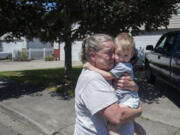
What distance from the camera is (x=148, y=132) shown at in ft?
12.1

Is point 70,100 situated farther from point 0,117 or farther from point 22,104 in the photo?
point 0,117

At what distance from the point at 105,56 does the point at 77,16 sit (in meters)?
5.92

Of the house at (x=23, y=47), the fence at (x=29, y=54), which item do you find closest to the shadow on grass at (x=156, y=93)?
the house at (x=23, y=47)

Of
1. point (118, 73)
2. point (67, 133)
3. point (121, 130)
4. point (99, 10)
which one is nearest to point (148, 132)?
point (67, 133)

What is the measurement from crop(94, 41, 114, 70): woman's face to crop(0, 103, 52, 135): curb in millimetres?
2660

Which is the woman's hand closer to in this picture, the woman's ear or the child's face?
the child's face

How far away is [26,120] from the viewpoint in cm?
444

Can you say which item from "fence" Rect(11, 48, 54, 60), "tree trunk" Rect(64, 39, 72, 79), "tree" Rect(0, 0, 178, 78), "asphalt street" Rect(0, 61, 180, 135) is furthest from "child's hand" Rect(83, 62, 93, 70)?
"fence" Rect(11, 48, 54, 60)

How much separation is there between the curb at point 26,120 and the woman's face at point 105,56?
266 centimetres

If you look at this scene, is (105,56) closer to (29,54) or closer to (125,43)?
(125,43)

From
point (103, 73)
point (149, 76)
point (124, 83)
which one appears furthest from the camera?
point (149, 76)

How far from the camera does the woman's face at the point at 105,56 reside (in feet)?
5.05

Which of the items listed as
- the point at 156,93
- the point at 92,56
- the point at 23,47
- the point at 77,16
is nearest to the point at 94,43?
the point at 92,56

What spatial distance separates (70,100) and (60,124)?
158 cm
